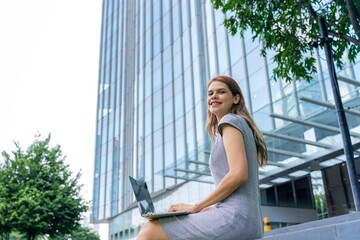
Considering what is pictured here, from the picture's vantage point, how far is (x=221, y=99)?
2.19m

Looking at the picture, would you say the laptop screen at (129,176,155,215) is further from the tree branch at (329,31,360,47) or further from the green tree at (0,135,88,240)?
the green tree at (0,135,88,240)

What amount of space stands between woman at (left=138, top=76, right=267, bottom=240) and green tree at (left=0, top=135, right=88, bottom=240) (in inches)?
669

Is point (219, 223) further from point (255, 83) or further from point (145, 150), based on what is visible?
point (145, 150)

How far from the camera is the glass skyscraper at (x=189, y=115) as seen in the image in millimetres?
11953

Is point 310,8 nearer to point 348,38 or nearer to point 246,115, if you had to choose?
point 348,38

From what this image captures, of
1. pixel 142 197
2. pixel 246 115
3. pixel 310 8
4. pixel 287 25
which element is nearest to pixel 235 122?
pixel 246 115

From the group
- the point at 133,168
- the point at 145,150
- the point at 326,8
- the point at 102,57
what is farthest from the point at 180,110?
the point at 102,57

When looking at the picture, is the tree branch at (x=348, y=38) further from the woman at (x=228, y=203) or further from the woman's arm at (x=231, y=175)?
the woman's arm at (x=231, y=175)

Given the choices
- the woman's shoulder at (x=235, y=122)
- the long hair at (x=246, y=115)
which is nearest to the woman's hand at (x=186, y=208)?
the woman's shoulder at (x=235, y=122)

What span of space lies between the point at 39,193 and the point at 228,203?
58.3 ft

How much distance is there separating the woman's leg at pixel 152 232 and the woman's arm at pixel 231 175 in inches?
6.3

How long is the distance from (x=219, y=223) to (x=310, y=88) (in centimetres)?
928

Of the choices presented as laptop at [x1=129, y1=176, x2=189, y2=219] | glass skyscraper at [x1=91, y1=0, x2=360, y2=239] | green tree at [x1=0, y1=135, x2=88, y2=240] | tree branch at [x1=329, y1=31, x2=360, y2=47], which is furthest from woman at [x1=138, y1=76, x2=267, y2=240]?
green tree at [x1=0, y1=135, x2=88, y2=240]

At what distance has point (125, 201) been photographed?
29.7 m
